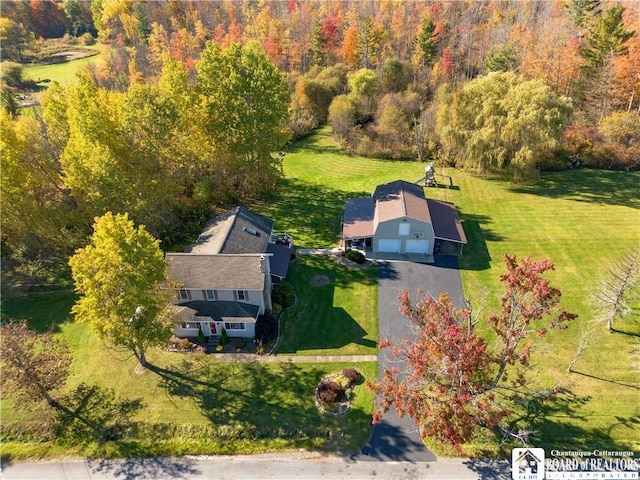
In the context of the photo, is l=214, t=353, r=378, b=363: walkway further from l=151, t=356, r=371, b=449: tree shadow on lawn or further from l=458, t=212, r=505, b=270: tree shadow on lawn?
l=458, t=212, r=505, b=270: tree shadow on lawn

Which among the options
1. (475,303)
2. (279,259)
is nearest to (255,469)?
(279,259)

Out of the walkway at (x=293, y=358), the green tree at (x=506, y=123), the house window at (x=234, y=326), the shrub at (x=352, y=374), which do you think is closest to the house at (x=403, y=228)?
the walkway at (x=293, y=358)

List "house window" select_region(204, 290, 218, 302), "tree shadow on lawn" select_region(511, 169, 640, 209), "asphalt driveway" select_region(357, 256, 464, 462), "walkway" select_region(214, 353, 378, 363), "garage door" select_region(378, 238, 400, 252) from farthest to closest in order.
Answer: "tree shadow on lawn" select_region(511, 169, 640, 209), "garage door" select_region(378, 238, 400, 252), "house window" select_region(204, 290, 218, 302), "walkway" select_region(214, 353, 378, 363), "asphalt driveway" select_region(357, 256, 464, 462)

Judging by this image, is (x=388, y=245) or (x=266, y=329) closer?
(x=266, y=329)

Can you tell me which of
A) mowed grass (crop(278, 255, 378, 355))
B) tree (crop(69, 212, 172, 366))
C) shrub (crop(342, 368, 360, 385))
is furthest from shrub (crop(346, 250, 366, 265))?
tree (crop(69, 212, 172, 366))

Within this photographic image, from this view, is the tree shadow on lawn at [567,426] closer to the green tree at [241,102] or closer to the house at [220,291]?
the house at [220,291]

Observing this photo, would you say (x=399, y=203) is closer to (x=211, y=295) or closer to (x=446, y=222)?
(x=446, y=222)

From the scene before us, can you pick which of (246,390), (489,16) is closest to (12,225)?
(246,390)

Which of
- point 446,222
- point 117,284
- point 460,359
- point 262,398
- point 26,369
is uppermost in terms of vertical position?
point 117,284
